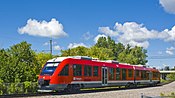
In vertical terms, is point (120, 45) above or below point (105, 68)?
above

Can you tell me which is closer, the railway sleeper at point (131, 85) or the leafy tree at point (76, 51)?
the railway sleeper at point (131, 85)

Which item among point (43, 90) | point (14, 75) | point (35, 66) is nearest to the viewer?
point (43, 90)

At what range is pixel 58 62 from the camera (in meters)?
28.1

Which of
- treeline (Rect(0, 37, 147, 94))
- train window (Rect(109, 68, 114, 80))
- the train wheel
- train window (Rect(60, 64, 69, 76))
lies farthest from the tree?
train window (Rect(109, 68, 114, 80))

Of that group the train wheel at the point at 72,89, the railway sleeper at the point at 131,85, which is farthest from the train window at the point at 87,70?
the railway sleeper at the point at 131,85

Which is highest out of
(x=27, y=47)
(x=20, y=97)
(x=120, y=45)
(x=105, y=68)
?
(x=120, y=45)

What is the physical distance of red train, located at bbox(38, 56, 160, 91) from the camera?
2752cm

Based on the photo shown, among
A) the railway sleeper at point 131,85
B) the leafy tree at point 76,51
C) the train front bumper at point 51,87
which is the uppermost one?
the leafy tree at point 76,51

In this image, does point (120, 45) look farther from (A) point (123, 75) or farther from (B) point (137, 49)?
(A) point (123, 75)

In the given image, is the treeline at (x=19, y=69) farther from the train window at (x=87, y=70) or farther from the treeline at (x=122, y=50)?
the treeline at (x=122, y=50)

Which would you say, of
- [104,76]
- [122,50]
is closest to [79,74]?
[104,76]

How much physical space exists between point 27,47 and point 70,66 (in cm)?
1101

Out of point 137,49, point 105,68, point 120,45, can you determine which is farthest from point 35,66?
point 120,45

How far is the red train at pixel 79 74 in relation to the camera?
27.5 meters
